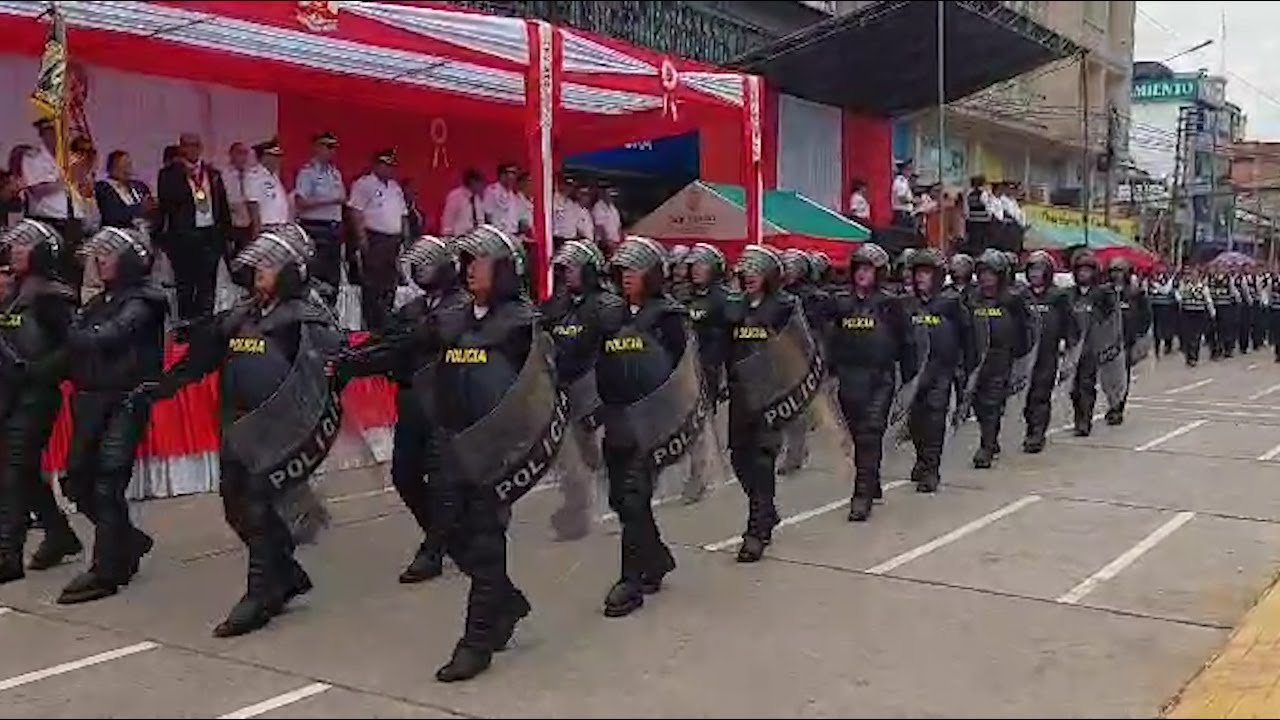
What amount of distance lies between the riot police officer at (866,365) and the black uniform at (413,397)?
3047mm

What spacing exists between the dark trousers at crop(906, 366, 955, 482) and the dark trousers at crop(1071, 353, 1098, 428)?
405 cm

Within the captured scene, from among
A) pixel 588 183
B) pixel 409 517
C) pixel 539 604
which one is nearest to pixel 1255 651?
pixel 539 604

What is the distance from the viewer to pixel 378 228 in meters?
13.9

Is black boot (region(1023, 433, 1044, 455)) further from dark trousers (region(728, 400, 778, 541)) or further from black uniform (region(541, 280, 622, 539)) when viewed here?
black uniform (region(541, 280, 622, 539))

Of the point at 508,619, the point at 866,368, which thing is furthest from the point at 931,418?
the point at 508,619

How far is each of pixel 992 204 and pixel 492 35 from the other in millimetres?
12435

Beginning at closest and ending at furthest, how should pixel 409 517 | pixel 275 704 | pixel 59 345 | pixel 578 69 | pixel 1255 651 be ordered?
pixel 275 704 → pixel 1255 651 → pixel 59 345 → pixel 409 517 → pixel 578 69

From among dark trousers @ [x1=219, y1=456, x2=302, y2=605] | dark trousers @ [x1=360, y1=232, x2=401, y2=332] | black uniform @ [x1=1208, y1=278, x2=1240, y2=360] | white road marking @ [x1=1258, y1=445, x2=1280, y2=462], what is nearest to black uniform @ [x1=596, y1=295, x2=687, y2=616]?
dark trousers @ [x1=219, y1=456, x2=302, y2=605]

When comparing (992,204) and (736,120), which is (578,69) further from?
(992,204)

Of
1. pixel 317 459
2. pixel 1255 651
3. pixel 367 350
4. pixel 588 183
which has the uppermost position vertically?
pixel 588 183

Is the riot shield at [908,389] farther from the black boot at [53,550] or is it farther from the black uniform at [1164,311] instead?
the black uniform at [1164,311]

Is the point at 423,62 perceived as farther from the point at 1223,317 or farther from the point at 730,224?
the point at 1223,317

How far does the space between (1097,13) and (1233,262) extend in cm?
2452

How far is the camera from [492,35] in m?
11.3
